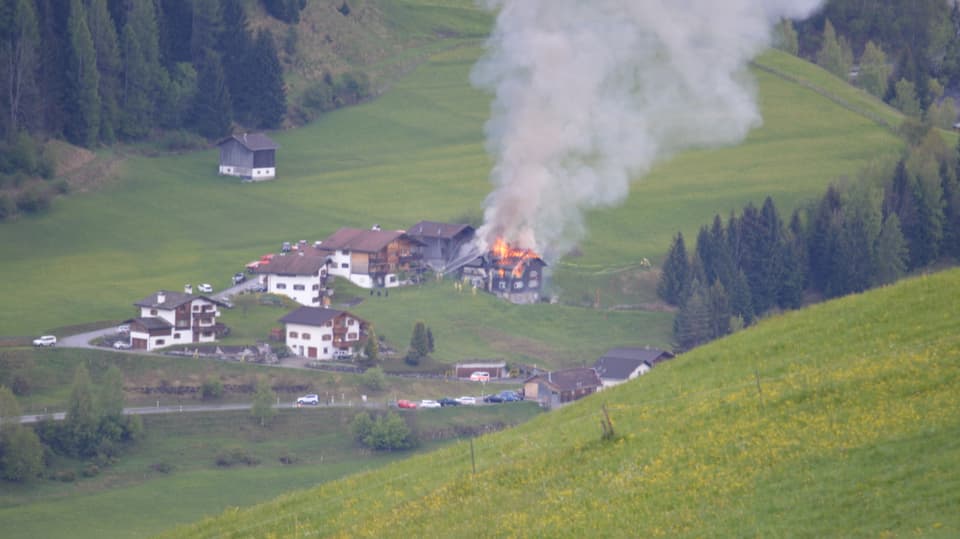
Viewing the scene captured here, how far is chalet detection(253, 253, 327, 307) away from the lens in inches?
3255

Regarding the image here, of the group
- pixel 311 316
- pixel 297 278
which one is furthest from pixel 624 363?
pixel 297 278

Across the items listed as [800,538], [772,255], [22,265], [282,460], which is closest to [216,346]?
[282,460]

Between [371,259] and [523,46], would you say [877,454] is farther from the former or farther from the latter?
[523,46]

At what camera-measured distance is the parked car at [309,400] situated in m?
67.3

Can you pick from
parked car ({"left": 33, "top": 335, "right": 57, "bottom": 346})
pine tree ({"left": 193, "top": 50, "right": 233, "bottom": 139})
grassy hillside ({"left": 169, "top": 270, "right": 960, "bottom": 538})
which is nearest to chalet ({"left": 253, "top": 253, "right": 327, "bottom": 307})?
parked car ({"left": 33, "top": 335, "right": 57, "bottom": 346})

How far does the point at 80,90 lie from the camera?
104 meters

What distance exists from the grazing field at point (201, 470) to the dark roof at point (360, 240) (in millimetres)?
20830

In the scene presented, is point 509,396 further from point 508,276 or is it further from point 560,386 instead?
point 508,276

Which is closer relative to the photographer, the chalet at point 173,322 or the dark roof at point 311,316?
the chalet at point 173,322

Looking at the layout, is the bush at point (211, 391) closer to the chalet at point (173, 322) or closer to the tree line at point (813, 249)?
the chalet at point (173, 322)

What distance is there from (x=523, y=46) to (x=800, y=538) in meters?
72.9

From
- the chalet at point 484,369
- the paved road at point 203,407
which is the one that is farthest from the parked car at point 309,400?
the chalet at point 484,369

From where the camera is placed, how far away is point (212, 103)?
372 ft

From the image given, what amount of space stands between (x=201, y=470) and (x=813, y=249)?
45.0 meters
